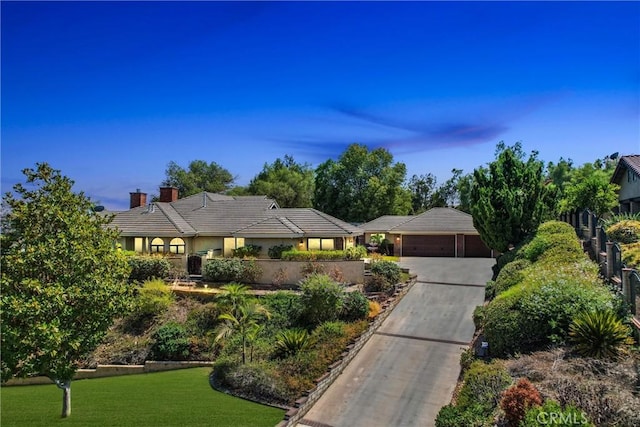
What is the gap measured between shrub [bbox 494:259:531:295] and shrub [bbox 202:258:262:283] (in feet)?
42.5

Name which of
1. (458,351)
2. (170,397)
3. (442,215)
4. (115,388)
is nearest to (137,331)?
(115,388)

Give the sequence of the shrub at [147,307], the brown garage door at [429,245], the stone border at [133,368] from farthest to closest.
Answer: the brown garage door at [429,245], the shrub at [147,307], the stone border at [133,368]

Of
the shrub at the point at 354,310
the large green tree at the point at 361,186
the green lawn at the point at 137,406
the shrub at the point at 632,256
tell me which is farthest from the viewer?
the large green tree at the point at 361,186

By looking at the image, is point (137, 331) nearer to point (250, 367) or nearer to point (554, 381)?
point (250, 367)

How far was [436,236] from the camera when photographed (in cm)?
3912

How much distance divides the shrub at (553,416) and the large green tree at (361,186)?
147 feet

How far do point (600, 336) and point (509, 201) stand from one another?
1372 centimetres

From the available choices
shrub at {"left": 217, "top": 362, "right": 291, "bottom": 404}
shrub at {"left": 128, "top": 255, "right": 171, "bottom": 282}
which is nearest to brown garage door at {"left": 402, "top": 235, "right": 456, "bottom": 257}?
shrub at {"left": 128, "top": 255, "right": 171, "bottom": 282}

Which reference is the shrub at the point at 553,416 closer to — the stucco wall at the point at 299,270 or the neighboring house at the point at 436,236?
the stucco wall at the point at 299,270

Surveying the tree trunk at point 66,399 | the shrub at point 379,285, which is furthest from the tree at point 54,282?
the shrub at point 379,285

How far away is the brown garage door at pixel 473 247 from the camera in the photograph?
38.2 metres

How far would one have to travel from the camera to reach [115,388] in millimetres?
14750

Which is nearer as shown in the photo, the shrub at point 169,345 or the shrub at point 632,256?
the shrub at point 632,256

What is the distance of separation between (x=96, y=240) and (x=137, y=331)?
8.81 metres
